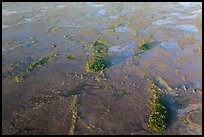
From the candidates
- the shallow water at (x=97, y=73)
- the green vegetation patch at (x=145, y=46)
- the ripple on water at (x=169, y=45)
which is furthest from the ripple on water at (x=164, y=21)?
the green vegetation patch at (x=145, y=46)

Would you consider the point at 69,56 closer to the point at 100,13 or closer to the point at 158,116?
the point at 158,116

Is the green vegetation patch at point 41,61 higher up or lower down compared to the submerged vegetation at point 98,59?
higher up

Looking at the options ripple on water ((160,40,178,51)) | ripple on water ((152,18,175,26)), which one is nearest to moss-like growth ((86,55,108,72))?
ripple on water ((160,40,178,51))

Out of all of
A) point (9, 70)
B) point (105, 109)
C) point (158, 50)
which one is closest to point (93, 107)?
point (105, 109)

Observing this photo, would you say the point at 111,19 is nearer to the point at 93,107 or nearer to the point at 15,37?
the point at 15,37

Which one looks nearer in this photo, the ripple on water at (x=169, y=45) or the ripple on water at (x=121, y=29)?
the ripple on water at (x=169, y=45)

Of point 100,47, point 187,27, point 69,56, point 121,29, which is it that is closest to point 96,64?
point 69,56

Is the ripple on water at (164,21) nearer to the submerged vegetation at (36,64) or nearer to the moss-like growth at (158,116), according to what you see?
the submerged vegetation at (36,64)
